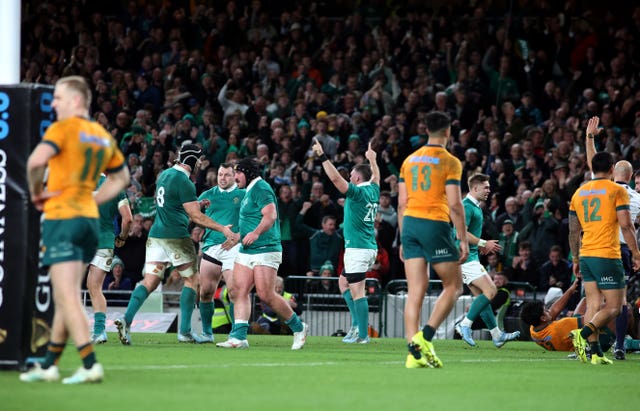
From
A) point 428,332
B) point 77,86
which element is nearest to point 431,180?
point 428,332

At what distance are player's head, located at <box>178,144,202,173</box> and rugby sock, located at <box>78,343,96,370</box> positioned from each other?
6.38m

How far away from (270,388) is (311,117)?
1681cm

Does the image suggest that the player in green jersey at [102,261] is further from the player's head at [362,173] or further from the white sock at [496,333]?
the white sock at [496,333]

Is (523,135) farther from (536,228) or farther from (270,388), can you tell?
(270,388)

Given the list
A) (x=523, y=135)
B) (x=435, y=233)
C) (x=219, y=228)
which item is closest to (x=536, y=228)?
(x=523, y=135)

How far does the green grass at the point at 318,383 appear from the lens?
8.04 metres

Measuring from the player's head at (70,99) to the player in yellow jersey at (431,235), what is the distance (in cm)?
373

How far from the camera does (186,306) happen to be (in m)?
15.6

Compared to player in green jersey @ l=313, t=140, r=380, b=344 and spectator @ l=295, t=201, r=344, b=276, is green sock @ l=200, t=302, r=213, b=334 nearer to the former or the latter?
player in green jersey @ l=313, t=140, r=380, b=344

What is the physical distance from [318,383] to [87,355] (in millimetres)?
2023

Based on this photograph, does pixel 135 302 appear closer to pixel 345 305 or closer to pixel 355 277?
pixel 355 277

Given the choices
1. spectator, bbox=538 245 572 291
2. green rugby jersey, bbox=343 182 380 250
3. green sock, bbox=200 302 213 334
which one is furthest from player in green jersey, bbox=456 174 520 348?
spectator, bbox=538 245 572 291

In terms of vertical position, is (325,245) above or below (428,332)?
above

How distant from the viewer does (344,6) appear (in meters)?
30.9
